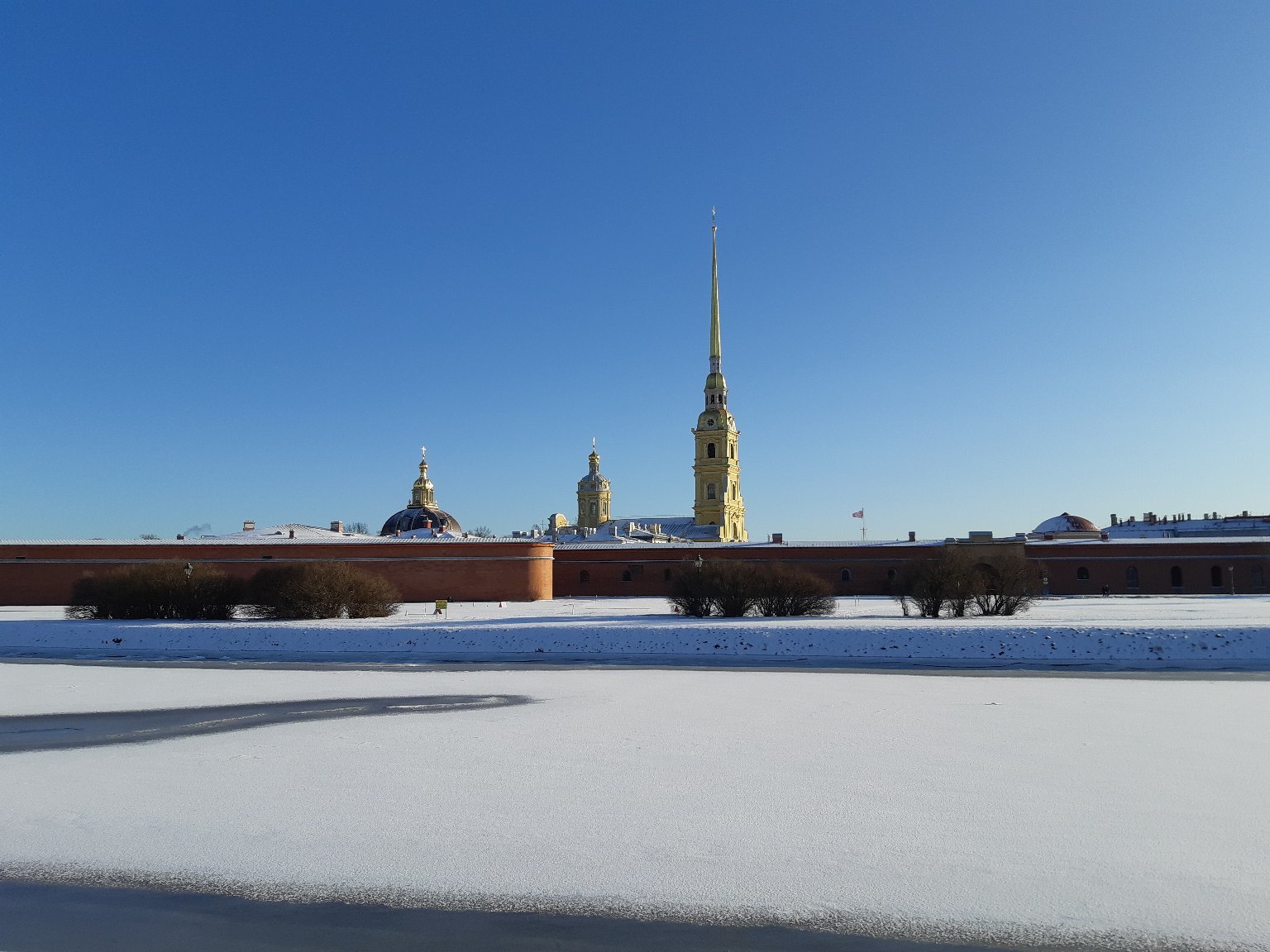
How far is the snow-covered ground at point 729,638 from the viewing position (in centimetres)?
2183

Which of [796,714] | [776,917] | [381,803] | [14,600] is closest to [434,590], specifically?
[14,600]

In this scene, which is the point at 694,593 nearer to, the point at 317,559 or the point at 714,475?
the point at 317,559

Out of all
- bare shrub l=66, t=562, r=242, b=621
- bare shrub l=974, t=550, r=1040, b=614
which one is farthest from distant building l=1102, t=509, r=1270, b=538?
bare shrub l=66, t=562, r=242, b=621

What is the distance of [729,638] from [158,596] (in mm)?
20619

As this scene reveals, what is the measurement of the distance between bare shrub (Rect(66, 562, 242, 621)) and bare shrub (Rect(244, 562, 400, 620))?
1.14 m

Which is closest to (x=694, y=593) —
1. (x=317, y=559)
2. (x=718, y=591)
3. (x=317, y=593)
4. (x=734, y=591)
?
(x=718, y=591)

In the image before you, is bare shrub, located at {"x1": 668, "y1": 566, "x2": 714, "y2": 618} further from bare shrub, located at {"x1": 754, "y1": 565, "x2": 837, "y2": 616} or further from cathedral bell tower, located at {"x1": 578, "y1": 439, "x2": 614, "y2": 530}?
cathedral bell tower, located at {"x1": 578, "y1": 439, "x2": 614, "y2": 530}

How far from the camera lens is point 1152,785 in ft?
27.4

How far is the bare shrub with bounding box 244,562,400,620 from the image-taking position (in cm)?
3148

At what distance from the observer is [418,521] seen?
62469 millimetres

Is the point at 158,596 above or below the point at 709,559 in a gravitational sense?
below

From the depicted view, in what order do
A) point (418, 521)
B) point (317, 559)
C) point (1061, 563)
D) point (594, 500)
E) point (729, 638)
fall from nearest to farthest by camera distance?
point (729, 638), point (317, 559), point (1061, 563), point (418, 521), point (594, 500)

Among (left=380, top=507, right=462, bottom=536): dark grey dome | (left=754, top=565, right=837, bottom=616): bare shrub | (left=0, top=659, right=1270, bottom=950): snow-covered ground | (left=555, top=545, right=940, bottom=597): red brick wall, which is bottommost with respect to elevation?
(left=0, top=659, right=1270, bottom=950): snow-covered ground

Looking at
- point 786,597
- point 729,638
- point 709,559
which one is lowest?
point 729,638
